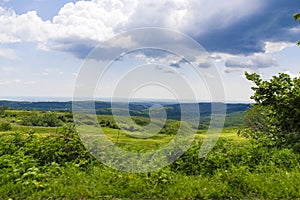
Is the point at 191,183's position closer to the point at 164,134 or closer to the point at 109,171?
the point at 109,171

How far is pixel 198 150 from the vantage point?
5.68 meters

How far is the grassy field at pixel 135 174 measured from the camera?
4379mm

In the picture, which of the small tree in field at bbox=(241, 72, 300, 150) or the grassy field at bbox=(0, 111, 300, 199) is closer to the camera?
the grassy field at bbox=(0, 111, 300, 199)

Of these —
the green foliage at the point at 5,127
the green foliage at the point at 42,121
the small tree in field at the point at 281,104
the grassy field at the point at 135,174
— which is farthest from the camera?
the green foliage at the point at 42,121

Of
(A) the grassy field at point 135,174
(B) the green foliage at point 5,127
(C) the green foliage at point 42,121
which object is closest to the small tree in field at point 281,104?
(A) the grassy field at point 135,174

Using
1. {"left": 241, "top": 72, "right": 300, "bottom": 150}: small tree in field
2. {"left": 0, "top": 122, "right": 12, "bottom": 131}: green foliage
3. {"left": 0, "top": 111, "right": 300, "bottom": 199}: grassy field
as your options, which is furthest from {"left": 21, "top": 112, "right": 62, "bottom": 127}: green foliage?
{"left": 241, "top": 72, "right": 300, "bottom": 150}: small tree in field

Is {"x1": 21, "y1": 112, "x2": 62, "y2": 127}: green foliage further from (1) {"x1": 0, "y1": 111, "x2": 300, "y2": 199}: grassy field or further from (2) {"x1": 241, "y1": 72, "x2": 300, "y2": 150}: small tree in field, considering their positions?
(2) {"x1": 241, "y1": 72, "x2": 300, "y2": 150}: small tree in field

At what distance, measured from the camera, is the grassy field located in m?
4.38

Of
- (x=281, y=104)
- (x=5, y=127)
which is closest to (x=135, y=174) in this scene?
(x=281, y=104)

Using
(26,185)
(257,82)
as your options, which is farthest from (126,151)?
(257,82)

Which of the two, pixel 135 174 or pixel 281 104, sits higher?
pixel 281 104

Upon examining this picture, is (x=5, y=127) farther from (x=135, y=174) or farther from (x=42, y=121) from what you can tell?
(x=135, y=174)

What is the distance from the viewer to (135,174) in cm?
492

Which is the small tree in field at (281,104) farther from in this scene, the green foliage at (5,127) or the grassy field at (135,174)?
the green foliage at (5,127)
